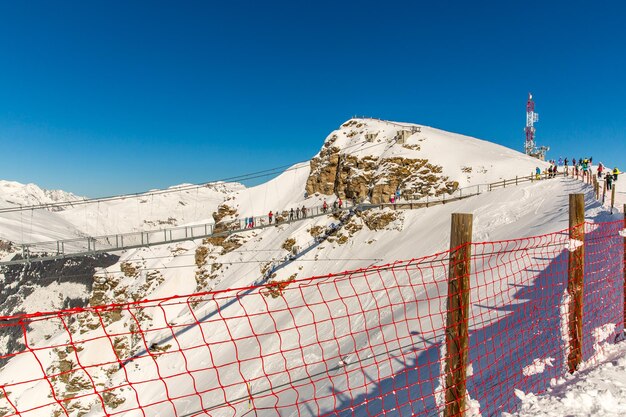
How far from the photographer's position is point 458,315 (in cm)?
396

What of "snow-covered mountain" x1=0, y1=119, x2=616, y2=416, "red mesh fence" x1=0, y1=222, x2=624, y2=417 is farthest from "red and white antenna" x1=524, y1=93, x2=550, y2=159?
"red mesh fence" x1=0, y1=222, x2=624, y2=417

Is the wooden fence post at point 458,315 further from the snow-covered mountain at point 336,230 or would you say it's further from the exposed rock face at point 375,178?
the exposed rock face at point 375,178

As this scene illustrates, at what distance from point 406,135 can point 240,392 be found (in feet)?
109

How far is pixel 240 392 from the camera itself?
16891 millimetres

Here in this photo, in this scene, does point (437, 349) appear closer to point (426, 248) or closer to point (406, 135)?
point (426, 248)

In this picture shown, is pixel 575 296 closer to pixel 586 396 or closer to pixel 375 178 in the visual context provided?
pixel 586 396

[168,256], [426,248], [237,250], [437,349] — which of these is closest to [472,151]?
[426,248]

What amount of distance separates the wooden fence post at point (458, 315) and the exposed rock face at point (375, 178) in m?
30.1

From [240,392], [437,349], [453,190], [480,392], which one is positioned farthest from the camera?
[453,190]

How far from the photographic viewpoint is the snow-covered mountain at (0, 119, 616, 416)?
23047mm

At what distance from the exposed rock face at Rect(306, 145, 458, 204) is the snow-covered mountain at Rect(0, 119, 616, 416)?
12cm

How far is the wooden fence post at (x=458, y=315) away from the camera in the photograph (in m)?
3.89

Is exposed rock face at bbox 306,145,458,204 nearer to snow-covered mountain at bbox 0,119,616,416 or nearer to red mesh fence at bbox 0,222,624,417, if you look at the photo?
snow-covered mountain at bbox 0,119,616,416

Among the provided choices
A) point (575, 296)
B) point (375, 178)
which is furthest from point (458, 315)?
point (375, 178)
